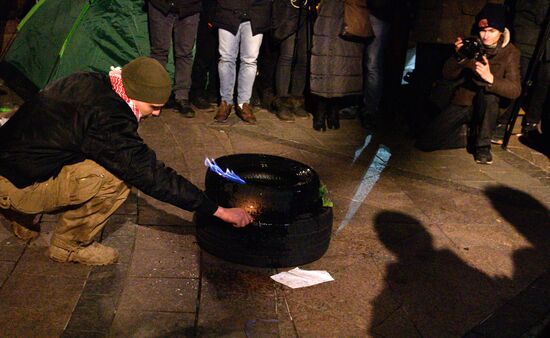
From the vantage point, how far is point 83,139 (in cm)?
358

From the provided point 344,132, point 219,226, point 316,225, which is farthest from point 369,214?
point 344,132

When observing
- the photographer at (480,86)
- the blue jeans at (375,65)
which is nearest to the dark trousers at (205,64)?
the blue jeans at (375,65)

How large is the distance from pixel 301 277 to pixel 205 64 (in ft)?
16.0

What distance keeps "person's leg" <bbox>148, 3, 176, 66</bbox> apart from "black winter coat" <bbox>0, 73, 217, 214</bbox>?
13.3 feet

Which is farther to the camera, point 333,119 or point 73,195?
point 333,119

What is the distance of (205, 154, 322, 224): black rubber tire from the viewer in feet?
13.6

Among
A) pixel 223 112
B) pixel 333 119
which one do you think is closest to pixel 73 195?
pixel 223 112

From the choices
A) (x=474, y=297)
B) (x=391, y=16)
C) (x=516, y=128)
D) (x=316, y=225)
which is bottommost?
(x=516, y=128)

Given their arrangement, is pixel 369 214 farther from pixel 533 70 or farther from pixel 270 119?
pixel 533 70

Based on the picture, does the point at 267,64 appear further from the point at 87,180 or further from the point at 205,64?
the point at 87,180

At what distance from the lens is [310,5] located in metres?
7.68

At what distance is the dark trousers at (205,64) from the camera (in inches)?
321

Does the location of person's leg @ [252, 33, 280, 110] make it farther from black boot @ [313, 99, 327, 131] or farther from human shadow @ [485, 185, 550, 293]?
human shadow @ [485, 185, 550, 293]

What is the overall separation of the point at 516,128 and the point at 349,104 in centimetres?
245
